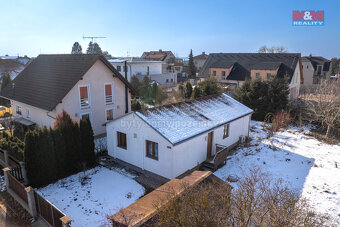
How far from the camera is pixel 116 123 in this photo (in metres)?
15.2

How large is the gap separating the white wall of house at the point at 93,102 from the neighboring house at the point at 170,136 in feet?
15.5

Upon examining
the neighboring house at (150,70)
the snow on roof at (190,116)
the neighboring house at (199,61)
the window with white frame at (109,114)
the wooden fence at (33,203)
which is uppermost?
the neighboring house at (199,61)

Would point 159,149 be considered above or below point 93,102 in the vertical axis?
below

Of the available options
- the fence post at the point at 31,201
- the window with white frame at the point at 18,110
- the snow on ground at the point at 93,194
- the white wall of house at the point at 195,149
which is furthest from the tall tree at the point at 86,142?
the window with white frame at the point at 18,110

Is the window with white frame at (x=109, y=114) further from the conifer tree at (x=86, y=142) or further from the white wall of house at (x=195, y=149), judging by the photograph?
the white wall of house at (x=195, y=149)

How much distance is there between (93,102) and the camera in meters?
19.8

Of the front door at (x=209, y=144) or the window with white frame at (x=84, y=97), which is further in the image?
the window with white frame at (x=84, y=97)

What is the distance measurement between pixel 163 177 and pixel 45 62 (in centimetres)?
1854

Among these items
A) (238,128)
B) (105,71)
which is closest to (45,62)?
(105,71)

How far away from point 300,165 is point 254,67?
24.4 m

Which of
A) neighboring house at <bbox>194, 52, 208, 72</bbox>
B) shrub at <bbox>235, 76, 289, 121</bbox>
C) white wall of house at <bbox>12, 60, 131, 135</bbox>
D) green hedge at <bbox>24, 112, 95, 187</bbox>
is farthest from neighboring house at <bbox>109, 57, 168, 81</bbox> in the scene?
green hedge at <bbox>24, 112, 95, 187</bbox>

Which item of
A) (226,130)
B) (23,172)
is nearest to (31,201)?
(23,172)

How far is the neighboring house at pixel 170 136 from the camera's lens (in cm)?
1292

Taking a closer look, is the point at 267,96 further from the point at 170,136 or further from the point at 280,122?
the point at 170,136
